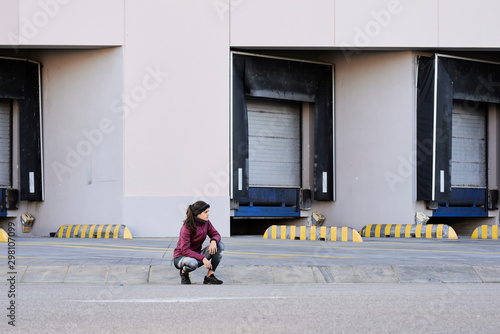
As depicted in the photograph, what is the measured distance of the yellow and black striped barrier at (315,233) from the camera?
1847 centimetres

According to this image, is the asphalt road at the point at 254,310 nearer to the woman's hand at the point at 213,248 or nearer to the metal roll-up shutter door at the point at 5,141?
the woman's hand at the point at 213,248

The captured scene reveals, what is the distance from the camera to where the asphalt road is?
609 centimetres

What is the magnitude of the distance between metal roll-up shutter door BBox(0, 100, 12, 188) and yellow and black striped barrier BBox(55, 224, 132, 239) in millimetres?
3203

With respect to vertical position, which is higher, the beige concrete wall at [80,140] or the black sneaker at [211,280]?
the beige concrete wall at [80,140]

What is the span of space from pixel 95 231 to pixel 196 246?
10085mm

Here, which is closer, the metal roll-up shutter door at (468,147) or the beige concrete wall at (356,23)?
the beige concrete wall at (356,23)

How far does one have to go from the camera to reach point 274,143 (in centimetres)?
2297

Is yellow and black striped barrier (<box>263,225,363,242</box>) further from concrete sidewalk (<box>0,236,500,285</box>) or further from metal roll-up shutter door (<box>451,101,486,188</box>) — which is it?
metal roll-up shutter door (<box>451,101,486,188</box>)

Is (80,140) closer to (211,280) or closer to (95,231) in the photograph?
(95,231)

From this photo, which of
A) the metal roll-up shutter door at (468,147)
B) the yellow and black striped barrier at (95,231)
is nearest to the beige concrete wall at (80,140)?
the yellow and black striped barrier at (95,231)

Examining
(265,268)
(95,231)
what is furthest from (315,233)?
(265,268)

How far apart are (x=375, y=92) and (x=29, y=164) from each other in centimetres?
1002

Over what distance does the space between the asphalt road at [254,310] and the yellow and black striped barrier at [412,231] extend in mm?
10865

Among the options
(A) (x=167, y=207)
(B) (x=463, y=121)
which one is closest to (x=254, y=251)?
(A) (x=167, y=207)
